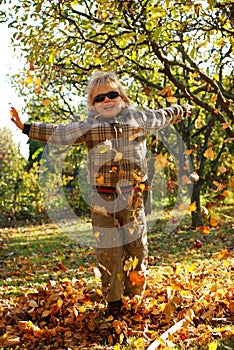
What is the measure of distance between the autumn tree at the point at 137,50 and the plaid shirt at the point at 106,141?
0.88 feet

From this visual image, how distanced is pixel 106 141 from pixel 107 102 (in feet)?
1.10

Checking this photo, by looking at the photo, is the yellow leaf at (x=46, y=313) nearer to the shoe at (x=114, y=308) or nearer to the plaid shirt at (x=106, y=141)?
the shoe at (x=114, y=308)

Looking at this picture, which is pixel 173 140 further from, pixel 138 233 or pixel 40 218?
pixel 138 233

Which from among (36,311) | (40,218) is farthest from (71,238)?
(36,311)

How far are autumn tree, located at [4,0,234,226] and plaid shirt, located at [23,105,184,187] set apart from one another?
0.27m

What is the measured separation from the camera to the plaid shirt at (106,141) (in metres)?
3.37

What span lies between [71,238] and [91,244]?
1301 millimetres

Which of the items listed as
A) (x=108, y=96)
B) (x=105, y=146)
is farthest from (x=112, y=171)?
(x=108, y=96)

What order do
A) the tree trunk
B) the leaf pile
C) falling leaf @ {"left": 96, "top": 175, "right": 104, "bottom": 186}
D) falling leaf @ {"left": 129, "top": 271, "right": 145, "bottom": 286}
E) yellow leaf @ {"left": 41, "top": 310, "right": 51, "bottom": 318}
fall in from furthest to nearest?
the tree trunk, yellow leaf @ {"left": 41, "top": 310, "right": 51, "bottom": 318}, falling leaf @ {"left": 96, "top": 175, "right": 104, "bottom": 186}, falling leaf @ {"left": 129, "top": 271, "right": 145, "bottom": 286}, the leaf pile

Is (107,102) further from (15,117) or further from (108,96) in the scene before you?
(15,117)

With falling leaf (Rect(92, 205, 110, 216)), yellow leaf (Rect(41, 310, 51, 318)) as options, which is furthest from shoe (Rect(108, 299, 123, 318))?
falling leaf (Rect(92, 205, 110, 216))

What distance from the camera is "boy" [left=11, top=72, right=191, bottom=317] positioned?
3373mm

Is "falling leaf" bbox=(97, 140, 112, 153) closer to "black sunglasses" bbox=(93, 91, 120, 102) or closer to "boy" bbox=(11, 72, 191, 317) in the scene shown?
"boy" bbox=(11, 72, 191, 317)

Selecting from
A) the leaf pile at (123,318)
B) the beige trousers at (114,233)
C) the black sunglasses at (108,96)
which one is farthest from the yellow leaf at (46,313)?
the black sunglasses at (108,96)
